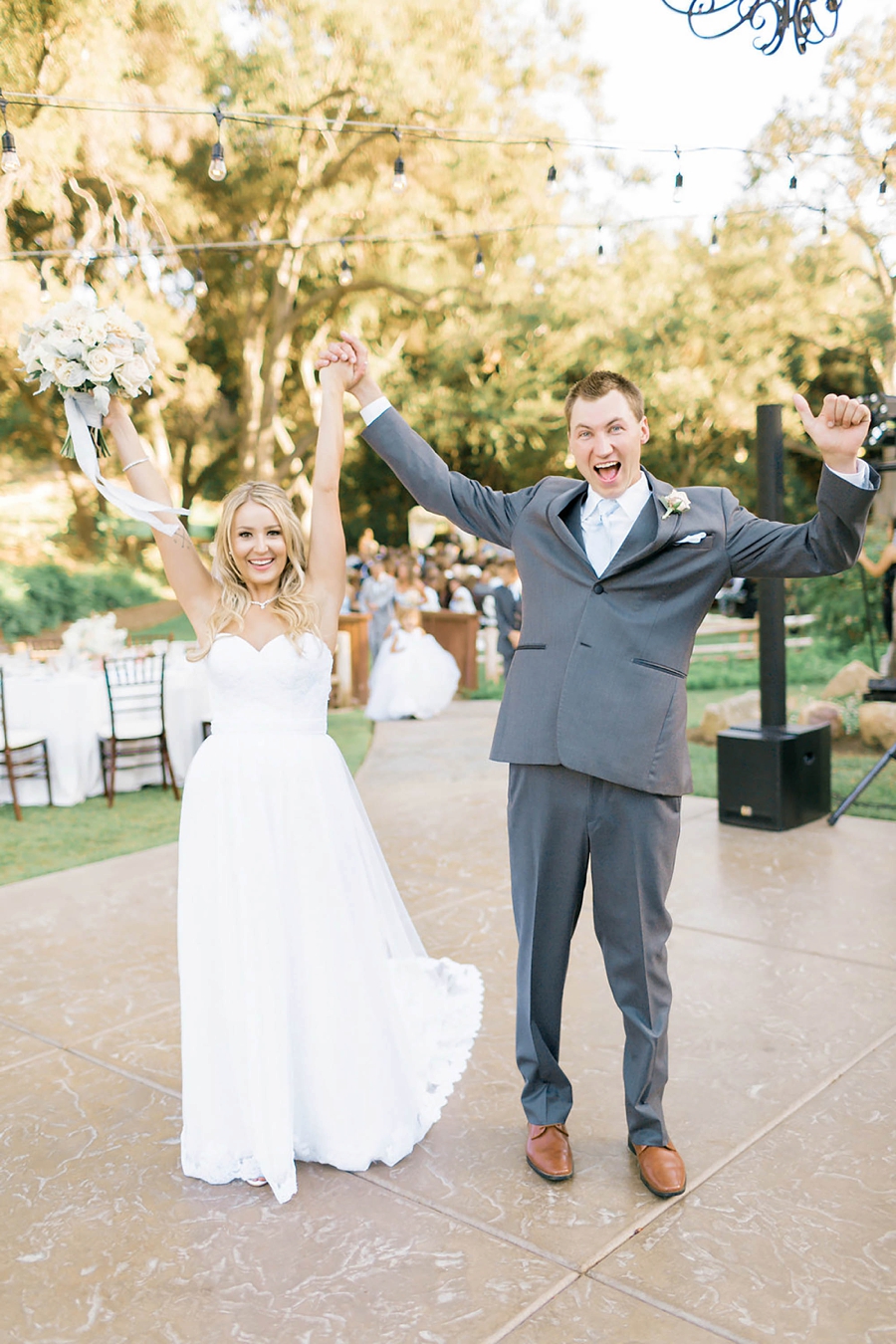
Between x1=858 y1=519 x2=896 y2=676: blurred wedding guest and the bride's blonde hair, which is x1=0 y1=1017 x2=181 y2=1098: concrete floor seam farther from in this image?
x1=858 y1=519 x2=896 y2=676: blurred wedding guest

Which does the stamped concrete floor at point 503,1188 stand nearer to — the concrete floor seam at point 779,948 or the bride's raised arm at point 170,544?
the concrete floor seam at point 779,948

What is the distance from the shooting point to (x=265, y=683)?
9.86 ft

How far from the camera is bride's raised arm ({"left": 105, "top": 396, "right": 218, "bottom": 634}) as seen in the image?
3.06 m

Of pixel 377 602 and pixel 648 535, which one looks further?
pixel 377 602

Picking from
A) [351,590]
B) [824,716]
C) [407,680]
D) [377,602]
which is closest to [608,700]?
[824,716]

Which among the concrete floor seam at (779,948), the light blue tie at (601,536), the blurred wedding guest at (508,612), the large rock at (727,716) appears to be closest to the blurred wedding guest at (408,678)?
the blurred wedding guest at (508,612)

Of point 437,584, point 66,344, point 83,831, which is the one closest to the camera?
point 66,344

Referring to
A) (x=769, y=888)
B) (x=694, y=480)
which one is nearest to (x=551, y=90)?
(x=694, y=480)

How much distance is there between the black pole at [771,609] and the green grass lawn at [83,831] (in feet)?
11.5

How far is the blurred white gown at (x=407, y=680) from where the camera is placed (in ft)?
37.7

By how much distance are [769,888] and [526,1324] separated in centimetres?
328

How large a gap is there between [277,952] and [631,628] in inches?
48.4

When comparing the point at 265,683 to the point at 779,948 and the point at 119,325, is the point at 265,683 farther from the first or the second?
the point at 779,948

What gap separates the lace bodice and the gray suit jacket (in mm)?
562
